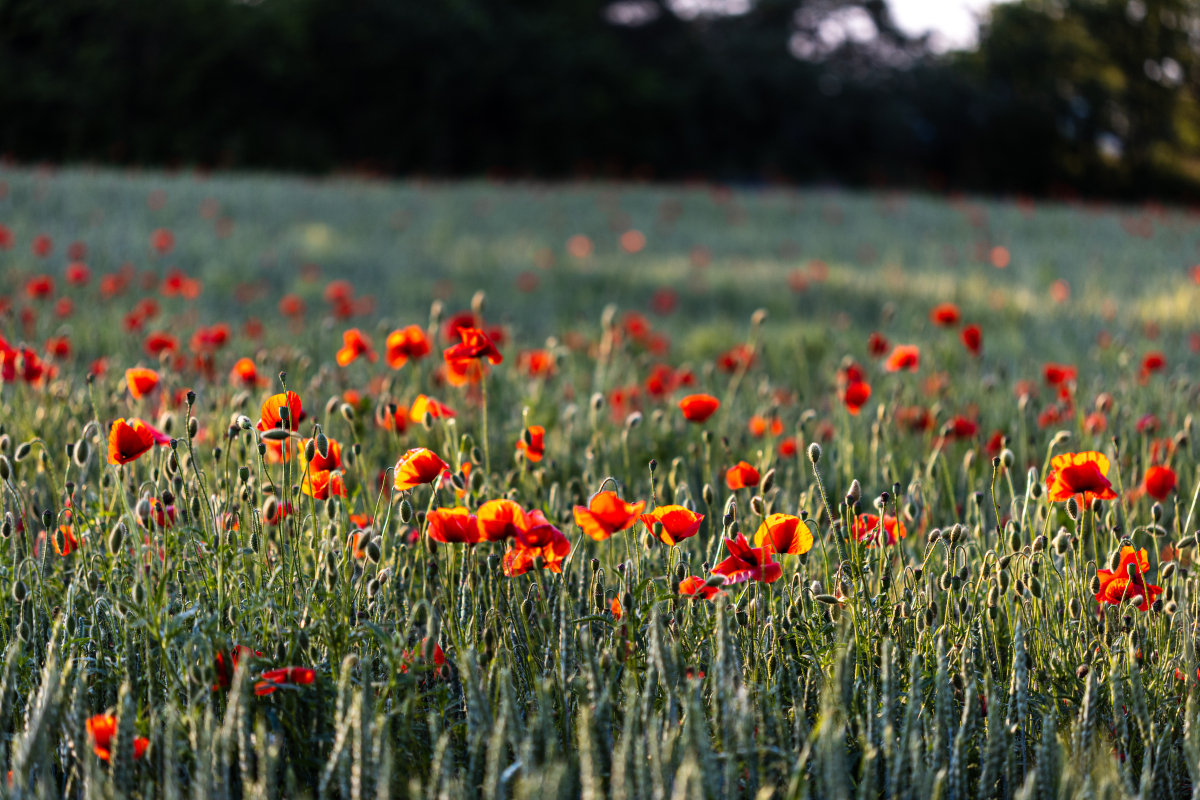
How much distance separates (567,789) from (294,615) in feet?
1.79

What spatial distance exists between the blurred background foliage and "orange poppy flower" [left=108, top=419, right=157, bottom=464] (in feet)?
50.9

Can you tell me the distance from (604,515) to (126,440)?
0.74m

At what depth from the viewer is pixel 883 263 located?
7.82 metres

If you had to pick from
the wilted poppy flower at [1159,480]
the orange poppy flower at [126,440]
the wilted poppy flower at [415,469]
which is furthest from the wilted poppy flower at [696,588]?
the wilted poppy flower at [1159,480]

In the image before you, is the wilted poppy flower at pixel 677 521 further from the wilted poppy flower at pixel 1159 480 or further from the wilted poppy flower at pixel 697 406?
the wilted poppy flower at pixel 1159 480

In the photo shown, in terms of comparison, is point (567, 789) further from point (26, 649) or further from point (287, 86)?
point (287, 86)

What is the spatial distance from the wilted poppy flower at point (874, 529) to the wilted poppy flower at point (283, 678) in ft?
2.98

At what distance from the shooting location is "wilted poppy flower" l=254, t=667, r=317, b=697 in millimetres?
1297

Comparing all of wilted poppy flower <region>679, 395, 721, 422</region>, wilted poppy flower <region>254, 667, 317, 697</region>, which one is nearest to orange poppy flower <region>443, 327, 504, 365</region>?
wilted poppy flower <region>679, 395, 721, 422</region>

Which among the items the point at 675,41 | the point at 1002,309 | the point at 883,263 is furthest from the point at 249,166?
the point at 1002,309

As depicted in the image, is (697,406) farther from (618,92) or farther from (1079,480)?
(618,92)

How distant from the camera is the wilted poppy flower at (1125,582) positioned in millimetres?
1466

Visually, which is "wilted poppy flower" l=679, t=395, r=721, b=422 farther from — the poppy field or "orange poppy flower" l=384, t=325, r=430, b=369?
"orange poppy flower" l=384, t=325, r=430, b=369

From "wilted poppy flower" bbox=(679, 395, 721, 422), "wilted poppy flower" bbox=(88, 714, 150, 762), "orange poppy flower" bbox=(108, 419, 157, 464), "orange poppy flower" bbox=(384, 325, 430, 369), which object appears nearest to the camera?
"wilted poppy flower" bbox=(88, 714, 150, 762)
